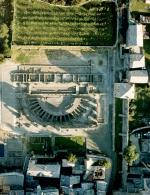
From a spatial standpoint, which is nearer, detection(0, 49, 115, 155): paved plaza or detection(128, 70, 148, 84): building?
detection(128, 70, 148, 84): building

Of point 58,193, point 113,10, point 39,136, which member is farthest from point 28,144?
point 113,10

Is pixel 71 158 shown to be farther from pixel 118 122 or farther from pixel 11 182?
pixel 11 182

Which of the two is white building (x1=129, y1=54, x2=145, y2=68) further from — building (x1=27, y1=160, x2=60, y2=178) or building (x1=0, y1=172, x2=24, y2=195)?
building (x1=0, y1=172, x2=24, y2=195)

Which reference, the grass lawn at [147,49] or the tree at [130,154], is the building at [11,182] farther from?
the grass lawn at [147,49]

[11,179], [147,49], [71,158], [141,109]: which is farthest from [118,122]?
[11,179]

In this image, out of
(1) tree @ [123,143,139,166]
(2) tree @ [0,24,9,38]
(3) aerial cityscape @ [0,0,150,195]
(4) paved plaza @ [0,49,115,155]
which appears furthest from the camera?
(4) paved plaza @ [0,49,115,155]

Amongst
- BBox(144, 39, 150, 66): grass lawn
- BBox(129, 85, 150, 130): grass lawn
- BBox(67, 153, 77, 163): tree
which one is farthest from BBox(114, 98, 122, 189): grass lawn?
BBox(144, 39, 150, 66): grass lawn

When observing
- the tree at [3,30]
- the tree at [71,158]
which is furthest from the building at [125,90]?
the tree at [3,30]
